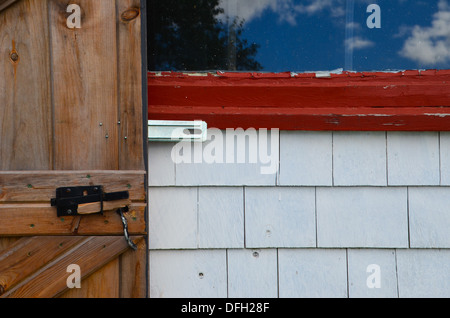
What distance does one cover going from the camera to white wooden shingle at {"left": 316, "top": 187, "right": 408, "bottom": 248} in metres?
1.66

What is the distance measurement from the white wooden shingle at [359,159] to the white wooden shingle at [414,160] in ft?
0.12

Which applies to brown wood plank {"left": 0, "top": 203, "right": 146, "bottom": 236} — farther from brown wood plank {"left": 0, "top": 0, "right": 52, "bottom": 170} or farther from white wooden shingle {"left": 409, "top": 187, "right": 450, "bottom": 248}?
white wooden shingle {"left": 409, "top": 187, "right": 450, "bottom": 248}

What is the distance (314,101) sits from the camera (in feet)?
5.42

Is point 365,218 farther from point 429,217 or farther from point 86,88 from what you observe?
point 86,88

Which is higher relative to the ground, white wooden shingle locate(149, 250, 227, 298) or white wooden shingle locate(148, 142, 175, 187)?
white wooden shingle locate(148, 142, 175, 187)

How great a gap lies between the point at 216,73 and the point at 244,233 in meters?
0.69

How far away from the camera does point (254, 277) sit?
1.68 meters

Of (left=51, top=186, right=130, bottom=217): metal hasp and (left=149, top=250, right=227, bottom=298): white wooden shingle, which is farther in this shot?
(left=149, top=250, right=227, bottom=298): white wooden shingle

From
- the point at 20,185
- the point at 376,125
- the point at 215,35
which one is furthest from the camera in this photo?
A: the point at 215,35

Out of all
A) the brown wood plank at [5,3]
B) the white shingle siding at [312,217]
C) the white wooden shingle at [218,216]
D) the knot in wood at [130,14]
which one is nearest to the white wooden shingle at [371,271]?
the white shingle siding at [312,217]

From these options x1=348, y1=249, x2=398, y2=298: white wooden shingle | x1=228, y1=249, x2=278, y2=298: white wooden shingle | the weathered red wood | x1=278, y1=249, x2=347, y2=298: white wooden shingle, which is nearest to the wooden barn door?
the weathered red wood

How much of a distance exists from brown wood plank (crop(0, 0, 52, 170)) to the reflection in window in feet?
1.46

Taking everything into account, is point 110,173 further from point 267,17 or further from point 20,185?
point 267,17

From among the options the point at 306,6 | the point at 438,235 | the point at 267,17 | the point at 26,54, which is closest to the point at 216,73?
the point at 267,17
